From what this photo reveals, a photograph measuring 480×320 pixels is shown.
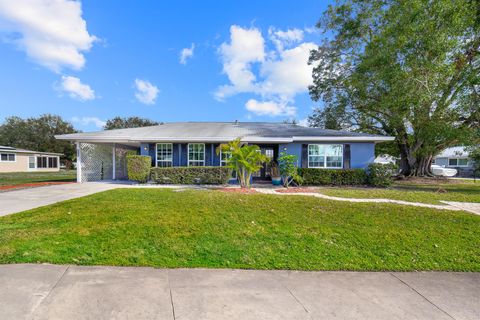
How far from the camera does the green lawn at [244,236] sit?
360cm

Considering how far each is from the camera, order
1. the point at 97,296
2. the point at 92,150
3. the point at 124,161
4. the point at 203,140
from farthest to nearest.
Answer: the point at 124,161
the point at 92,150
the point at 203,140
the point at 97,296

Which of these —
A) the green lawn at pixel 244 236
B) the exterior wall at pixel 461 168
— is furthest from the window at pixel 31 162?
the exterior wall at pixel 461 168

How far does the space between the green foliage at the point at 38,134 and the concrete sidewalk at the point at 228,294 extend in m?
40.0

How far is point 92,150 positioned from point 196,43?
9.38 m

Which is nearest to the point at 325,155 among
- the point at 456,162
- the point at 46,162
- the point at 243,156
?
the point at 243,156

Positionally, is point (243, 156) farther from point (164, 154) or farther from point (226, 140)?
point (164, 154)

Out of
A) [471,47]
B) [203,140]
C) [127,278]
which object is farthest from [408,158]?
[127,278]

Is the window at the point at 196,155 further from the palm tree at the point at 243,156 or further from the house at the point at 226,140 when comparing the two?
the palm tree at the point at 243,156

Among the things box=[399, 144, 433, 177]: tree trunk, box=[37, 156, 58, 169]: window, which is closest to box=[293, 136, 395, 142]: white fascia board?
box=[399, 144, 433, 177]: tree trunk

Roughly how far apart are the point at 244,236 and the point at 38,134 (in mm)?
45850

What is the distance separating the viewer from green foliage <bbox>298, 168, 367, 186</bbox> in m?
12.4

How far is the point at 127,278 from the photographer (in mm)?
3004

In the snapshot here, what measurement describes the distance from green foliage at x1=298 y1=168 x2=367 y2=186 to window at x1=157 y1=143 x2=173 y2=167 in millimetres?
7528

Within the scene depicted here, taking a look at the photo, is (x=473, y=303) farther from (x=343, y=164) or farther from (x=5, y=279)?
(x=343, y=164)
